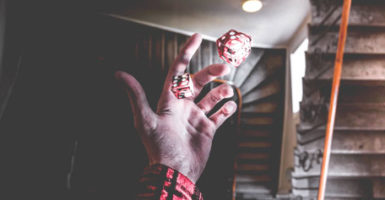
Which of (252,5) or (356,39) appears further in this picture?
(252,5)

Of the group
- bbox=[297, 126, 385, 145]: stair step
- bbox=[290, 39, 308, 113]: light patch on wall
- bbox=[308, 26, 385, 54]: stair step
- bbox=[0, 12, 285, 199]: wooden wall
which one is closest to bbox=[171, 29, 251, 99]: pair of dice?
bbox=[0, 12, 285, 199]: wooden wall

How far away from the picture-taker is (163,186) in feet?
1.86

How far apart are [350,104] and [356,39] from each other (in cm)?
28

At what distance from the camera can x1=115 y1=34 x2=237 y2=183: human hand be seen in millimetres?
674

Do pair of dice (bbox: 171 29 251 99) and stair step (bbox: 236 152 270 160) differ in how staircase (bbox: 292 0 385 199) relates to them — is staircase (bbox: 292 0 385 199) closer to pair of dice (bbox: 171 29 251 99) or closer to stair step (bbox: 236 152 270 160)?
stair step (bbox: 236 152 270 160)

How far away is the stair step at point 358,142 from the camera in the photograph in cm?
112

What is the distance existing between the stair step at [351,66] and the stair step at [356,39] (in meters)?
0.03

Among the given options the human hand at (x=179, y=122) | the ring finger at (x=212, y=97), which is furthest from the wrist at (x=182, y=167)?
the ring finger at (x=212, y=97)

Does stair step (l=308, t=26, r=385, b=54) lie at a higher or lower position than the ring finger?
higher

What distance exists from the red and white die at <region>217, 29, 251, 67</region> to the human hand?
107 millimetres

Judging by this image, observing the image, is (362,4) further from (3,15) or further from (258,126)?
(3,15)

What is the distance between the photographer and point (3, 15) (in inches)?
47.0

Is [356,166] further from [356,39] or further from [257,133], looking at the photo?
[257,133]

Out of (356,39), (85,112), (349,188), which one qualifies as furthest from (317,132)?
(85,112)
